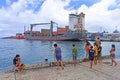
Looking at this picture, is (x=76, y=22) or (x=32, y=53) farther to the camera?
(x=76, y=22)

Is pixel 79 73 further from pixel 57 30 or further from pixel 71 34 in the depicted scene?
pixel 57 30

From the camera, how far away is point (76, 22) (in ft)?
354

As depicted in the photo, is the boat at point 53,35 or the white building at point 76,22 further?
the white building at point 76,22

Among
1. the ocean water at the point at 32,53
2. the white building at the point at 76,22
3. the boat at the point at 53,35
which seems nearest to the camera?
the ocean water at the point at 32,53

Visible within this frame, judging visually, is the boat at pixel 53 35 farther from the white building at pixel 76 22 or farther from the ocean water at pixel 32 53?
the ocean water at pixel 32 53

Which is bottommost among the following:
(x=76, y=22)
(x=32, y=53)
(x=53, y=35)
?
(x=32, y=53)

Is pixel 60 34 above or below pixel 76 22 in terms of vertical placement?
below

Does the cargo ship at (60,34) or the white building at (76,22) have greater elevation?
the white building at (76,22)

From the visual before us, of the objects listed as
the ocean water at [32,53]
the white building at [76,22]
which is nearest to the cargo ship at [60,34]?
the white building at [76,22]

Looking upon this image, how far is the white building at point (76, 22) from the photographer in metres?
105

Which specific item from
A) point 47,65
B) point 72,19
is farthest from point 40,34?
point 47,65

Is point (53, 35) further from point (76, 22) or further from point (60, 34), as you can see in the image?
point (76, 22)

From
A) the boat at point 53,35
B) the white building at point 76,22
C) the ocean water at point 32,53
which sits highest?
the white building at point 76,22

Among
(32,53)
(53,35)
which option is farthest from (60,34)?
(32,53)
